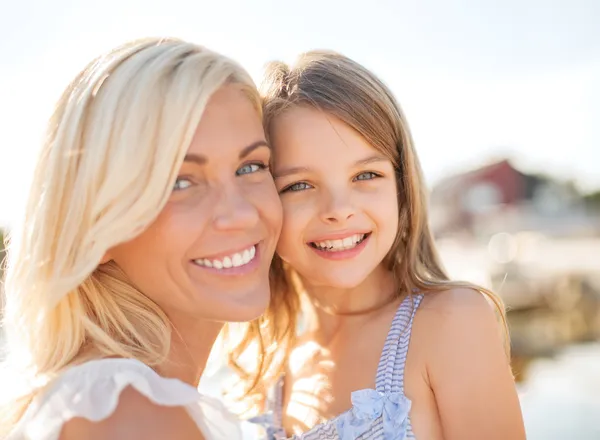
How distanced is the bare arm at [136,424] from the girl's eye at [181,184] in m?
0.71

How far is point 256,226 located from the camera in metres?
2.68

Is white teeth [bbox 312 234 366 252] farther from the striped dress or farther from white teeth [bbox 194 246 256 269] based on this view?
white teeth [bbox 194 246 256 269]

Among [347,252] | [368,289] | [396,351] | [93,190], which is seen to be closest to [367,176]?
[347,252]

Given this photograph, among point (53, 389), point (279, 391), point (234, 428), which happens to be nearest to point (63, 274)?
point (53, 389)

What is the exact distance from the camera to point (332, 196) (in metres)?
2.99

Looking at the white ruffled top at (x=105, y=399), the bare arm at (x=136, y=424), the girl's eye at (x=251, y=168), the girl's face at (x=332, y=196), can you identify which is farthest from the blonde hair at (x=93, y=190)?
the girl's face at (x=332, y=196)

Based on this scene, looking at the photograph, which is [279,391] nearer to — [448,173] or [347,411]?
[347,411]

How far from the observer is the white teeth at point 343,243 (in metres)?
3.05

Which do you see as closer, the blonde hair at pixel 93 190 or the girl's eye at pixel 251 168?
the blonde hair at pixel 93 190

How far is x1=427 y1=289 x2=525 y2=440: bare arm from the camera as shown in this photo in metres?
2.72

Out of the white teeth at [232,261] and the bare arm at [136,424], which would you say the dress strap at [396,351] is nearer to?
the white teeth at [232,261]

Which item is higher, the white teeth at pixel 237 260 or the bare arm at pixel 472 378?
the white teeth at pixel 237 260

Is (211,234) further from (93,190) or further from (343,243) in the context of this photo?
(343,243)

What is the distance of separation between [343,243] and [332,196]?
22 cm
